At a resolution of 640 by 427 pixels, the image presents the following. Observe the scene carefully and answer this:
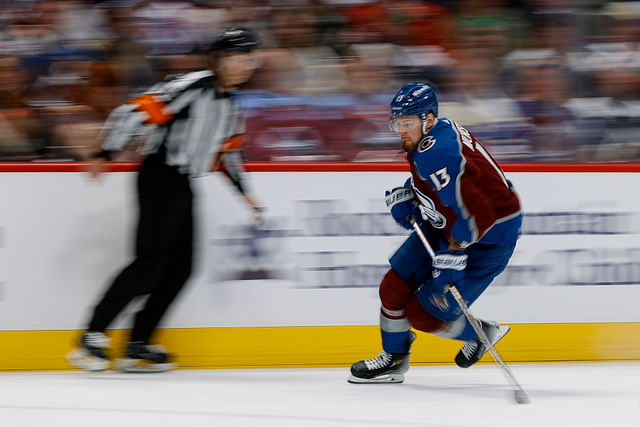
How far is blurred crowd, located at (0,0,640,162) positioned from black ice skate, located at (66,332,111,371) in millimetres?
837

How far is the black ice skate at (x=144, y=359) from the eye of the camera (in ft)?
12.7

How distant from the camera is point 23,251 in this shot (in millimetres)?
3959

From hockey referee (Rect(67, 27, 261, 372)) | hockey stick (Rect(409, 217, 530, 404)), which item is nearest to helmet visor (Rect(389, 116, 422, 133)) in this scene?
hockey stick (Rect(409, 217, 530, 404))

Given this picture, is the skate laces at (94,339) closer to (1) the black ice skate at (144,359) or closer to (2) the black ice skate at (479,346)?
(1) the black ice skate at (144,359)

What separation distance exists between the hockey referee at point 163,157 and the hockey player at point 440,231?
82cm

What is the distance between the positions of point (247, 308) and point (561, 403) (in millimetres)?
1473

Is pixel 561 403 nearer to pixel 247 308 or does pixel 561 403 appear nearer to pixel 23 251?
pixel 247 308

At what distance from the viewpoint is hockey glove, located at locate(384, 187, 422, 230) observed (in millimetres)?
3498

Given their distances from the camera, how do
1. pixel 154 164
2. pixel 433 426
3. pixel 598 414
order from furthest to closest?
1. pixel 154 164
2. pixel 598 414
3. pixel 433 426

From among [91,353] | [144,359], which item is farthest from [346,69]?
[91,353]

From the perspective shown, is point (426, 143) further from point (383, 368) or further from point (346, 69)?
point (346, 69)

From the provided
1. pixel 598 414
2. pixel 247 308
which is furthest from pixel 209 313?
pixel 598 414

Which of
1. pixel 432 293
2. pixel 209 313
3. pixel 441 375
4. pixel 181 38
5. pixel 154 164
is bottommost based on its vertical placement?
pixel 441 375

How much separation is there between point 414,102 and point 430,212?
17.1 inches
